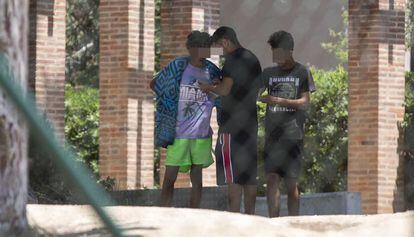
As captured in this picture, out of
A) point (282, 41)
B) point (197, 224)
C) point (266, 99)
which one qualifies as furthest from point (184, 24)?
point (197, 224)

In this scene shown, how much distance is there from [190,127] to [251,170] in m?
0.60

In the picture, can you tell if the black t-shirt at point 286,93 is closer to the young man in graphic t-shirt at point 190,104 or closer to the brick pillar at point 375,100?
the young man in graphic t-shirt at point 190,104

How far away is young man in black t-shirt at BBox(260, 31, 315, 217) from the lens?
10891mm

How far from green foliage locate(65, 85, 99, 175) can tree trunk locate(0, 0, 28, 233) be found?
42.3 feet

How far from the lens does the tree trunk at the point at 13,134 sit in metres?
6.66

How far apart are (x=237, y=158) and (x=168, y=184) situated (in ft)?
1.84

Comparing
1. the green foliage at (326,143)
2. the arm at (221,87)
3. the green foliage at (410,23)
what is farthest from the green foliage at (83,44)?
the arm at (221,87)

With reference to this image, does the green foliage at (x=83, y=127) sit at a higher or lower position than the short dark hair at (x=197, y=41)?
lower

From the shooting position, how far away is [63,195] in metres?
12.1

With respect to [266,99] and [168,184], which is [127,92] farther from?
[266,99]

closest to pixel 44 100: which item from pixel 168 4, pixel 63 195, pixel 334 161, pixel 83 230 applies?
pixel 168 4

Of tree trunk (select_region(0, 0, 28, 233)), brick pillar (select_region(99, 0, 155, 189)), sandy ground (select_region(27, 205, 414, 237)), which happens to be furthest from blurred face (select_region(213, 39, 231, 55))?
brick pillar (select_region(99, 0, 155, 189))

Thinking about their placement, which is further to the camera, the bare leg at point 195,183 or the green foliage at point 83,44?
the green foliage at point 83,44

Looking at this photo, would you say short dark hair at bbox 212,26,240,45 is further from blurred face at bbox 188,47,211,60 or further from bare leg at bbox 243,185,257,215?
bare leg at bbox 243,185,257,215
